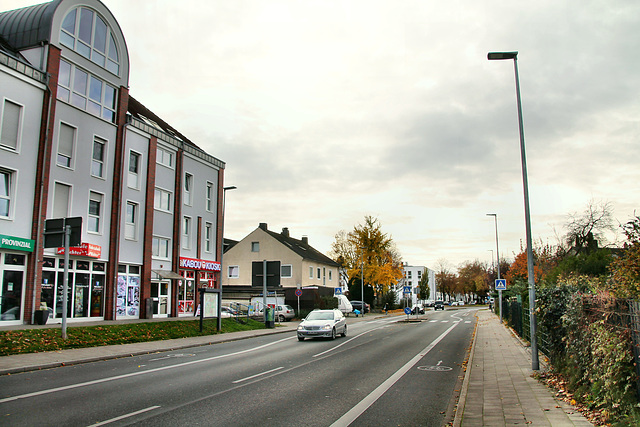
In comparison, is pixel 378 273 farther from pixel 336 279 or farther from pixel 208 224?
pixel 208 224

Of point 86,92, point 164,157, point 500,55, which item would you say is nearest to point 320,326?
point 500,55

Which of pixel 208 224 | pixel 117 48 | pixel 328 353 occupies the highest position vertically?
pixel 117 48

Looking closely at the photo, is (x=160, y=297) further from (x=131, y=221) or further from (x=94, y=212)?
(x=94, y=212)

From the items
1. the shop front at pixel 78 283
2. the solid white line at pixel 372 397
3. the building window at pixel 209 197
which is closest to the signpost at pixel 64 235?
the shop front at pixel 78 283

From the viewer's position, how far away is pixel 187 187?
115 ft

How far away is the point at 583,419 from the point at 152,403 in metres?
6.88

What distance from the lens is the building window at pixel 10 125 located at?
68.1 feet

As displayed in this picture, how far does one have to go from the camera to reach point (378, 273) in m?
61.5

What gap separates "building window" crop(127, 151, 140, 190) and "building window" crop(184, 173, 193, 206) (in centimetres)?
524

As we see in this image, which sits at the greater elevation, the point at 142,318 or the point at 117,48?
the point at 117,48

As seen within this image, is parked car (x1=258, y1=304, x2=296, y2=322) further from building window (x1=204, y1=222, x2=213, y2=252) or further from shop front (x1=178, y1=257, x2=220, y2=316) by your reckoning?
building window (x1=204, y1=222, x2=213, y2=252)

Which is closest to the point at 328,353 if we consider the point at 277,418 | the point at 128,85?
the point at 277,418

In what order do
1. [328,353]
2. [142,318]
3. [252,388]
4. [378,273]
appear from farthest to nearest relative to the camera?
[378,273]
[142,318]
[328,353]
[252,388]

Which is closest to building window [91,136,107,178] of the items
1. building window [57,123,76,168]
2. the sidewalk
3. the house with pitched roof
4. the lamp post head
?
building window [57,123,76,168]
